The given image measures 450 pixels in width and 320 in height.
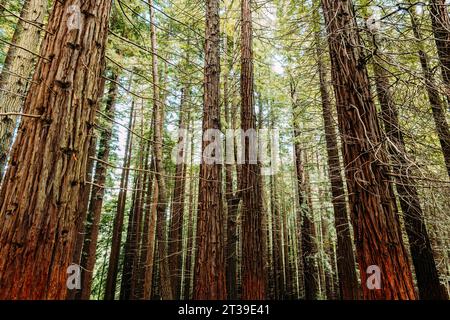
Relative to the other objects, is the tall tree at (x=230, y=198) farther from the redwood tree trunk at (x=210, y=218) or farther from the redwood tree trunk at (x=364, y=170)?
the redwood tree trunk at (x=364, y=170)

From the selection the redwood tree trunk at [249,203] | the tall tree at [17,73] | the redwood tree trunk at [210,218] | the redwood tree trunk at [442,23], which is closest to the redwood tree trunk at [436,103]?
the redwood tree trunk at [442,23]

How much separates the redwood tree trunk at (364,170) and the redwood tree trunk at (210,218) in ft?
6.65

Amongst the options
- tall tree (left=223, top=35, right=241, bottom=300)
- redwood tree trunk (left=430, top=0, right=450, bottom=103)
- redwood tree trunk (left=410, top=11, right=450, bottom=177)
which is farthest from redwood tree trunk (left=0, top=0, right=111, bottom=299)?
tall tree (left=223, top=35, right=241, bottom=300)

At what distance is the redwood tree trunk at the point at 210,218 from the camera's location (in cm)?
478

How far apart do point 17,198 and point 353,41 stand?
4.14 m

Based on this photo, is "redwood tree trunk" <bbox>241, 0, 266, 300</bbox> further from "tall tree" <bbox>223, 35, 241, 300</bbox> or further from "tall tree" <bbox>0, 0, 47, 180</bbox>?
"tall tree" <bbox>0, 0, 47, 180</bbox>

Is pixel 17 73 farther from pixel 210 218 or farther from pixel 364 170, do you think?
pixel 364 170

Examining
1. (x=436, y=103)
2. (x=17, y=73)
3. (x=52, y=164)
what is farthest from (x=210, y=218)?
(x=17, y=73)

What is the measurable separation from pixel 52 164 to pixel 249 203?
4996 millimetres

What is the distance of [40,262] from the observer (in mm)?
1764

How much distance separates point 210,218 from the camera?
5.02 meters
